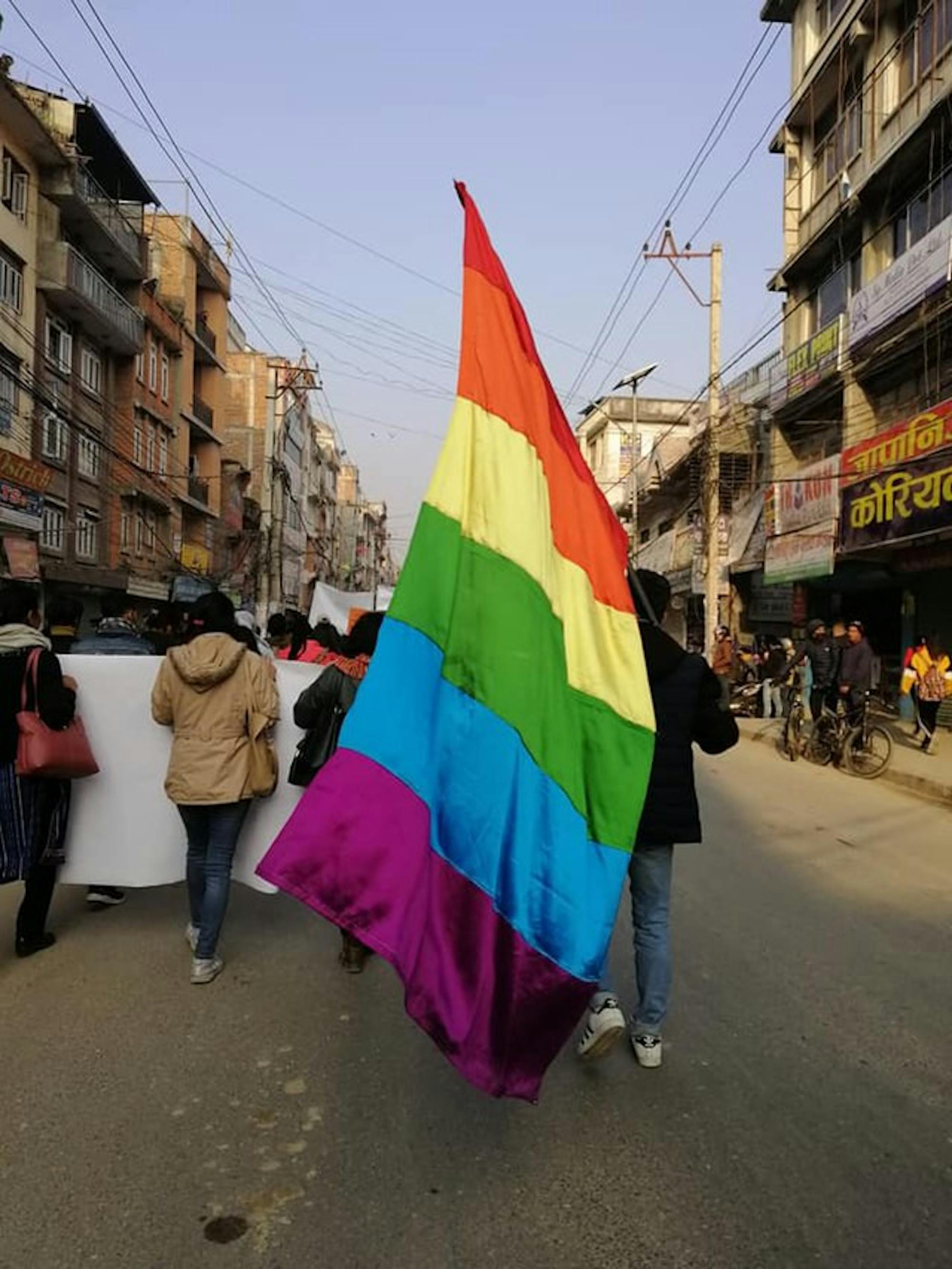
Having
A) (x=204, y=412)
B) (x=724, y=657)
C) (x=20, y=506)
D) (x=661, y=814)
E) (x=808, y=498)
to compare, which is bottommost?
(x=661, y=814)

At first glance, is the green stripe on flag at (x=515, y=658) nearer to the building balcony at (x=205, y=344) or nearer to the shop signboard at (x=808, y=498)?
the shop signboard at (x=808, y=498)

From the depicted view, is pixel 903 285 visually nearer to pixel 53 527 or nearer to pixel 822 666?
pixel 822 666

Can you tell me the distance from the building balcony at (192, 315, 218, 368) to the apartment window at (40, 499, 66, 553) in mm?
14957

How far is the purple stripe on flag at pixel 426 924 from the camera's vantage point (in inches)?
98.4

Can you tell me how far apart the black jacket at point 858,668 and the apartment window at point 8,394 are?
19700mm

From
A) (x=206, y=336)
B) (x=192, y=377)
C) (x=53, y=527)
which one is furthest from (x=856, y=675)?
(x=206, y=336)

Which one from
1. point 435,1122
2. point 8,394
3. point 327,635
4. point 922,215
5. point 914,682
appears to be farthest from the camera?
point 8,394

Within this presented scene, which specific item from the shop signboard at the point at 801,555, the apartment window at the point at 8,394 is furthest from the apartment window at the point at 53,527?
the shop signboard at the point at 801,555

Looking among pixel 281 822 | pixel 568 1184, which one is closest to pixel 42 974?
pixel 281 822

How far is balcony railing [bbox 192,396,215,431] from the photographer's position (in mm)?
40875

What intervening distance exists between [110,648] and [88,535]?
83.8ft

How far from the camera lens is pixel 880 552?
16.9 metres

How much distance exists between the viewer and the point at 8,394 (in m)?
23.6

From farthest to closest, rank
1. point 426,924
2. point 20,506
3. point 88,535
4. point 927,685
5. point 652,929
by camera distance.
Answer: point 88,535
point 20,506
point 927,685
point 652,929
point 426,924
